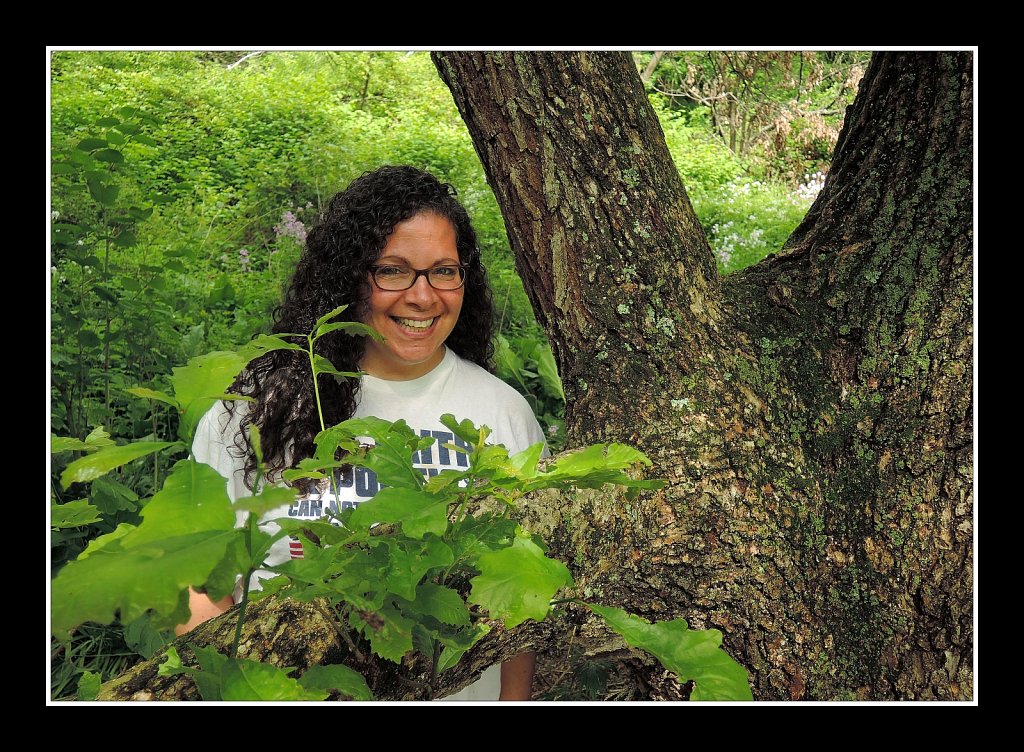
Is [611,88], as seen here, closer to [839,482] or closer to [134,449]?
[839,482]

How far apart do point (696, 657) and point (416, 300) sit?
3.52 ft

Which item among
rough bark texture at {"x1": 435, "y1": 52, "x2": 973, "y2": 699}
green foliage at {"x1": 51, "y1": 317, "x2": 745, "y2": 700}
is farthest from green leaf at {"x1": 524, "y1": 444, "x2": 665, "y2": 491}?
rough bark texture at {"x1": 435, "y1": 52, "x2": 973, "y2": 699}

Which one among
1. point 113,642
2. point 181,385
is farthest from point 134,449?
point 113,642

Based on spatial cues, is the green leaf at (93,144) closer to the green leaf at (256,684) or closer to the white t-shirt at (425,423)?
the white t-shirt at (425,423)

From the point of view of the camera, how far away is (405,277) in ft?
5.92

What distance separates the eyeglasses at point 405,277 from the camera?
70.6 inches

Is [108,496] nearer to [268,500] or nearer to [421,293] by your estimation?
[421,293]

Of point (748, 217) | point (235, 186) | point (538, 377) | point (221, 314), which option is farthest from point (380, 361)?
point (235, 186)

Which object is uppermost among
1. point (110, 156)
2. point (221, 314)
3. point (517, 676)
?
point (110, 156)

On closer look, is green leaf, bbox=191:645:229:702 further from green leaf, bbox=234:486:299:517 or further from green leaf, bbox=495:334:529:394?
green leaf, bbox=495:334:529:394

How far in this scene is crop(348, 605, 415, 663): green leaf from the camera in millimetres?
856

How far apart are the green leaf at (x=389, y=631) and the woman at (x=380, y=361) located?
773 millimetres

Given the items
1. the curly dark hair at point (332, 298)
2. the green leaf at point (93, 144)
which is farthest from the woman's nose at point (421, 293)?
the green leaf at point (93, 144)

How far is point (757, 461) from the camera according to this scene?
1385 mm
